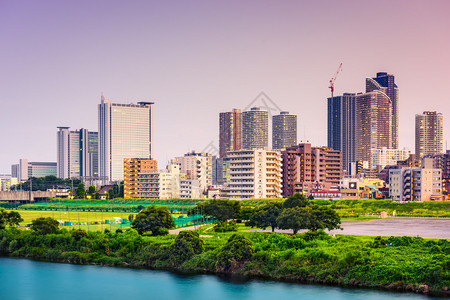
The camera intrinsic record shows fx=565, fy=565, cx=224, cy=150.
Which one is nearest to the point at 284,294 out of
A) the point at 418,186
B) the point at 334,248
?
the point at 334,248

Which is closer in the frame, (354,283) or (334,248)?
(354,283)

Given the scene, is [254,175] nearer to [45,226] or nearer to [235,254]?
Result: [45,226]

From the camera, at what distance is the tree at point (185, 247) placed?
39.0m

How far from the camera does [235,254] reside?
36688 millimetres

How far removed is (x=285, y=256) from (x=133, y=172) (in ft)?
347

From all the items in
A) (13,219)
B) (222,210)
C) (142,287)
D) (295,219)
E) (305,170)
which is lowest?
(142,287)

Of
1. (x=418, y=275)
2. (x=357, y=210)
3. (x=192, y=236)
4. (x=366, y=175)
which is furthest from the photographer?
(x=366, y=175)

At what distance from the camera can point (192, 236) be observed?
3969cm

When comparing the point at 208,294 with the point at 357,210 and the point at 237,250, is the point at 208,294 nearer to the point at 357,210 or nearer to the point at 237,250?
the point at 237,250

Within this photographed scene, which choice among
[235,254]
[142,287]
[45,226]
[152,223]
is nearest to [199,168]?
[152,223]

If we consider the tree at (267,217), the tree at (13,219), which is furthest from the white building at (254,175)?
the tree at (267,217)

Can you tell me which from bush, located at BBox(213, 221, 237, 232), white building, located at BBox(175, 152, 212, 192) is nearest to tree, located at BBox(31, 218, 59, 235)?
bush, located at BBox(213, 221, 237, 232)

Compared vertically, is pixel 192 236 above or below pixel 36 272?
above

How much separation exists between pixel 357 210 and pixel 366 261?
144 feet
